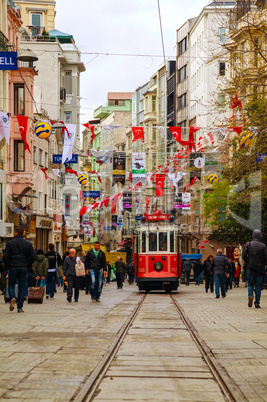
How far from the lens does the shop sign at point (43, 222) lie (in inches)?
2046

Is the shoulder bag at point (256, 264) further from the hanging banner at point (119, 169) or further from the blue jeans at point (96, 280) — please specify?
the hanging banner at point (119, 169)

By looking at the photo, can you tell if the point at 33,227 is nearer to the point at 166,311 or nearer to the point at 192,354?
the point at 166,311

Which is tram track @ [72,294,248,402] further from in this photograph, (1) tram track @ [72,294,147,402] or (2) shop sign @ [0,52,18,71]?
(2) shop sign @ [0,52,18,71]

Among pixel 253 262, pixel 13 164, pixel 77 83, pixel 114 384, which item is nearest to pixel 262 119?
pixel 253 262

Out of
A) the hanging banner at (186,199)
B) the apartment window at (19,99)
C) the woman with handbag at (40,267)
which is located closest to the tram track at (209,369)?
the woman with handbag at (40,267)

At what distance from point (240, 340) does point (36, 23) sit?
61.1 m

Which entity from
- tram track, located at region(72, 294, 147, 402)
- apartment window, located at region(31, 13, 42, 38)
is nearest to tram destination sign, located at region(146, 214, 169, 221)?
tram track, located at region(72, 294, 147, 402)

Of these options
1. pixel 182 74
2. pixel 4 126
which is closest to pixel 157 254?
pixel 4 126

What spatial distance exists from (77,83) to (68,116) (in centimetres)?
315

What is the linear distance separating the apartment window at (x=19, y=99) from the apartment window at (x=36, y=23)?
84.6ft

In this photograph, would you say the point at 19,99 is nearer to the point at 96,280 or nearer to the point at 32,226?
the point at 32,226

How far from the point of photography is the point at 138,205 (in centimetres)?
8294

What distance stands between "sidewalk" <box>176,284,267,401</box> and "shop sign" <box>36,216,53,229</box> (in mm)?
32877

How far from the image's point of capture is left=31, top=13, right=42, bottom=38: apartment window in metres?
68.1
